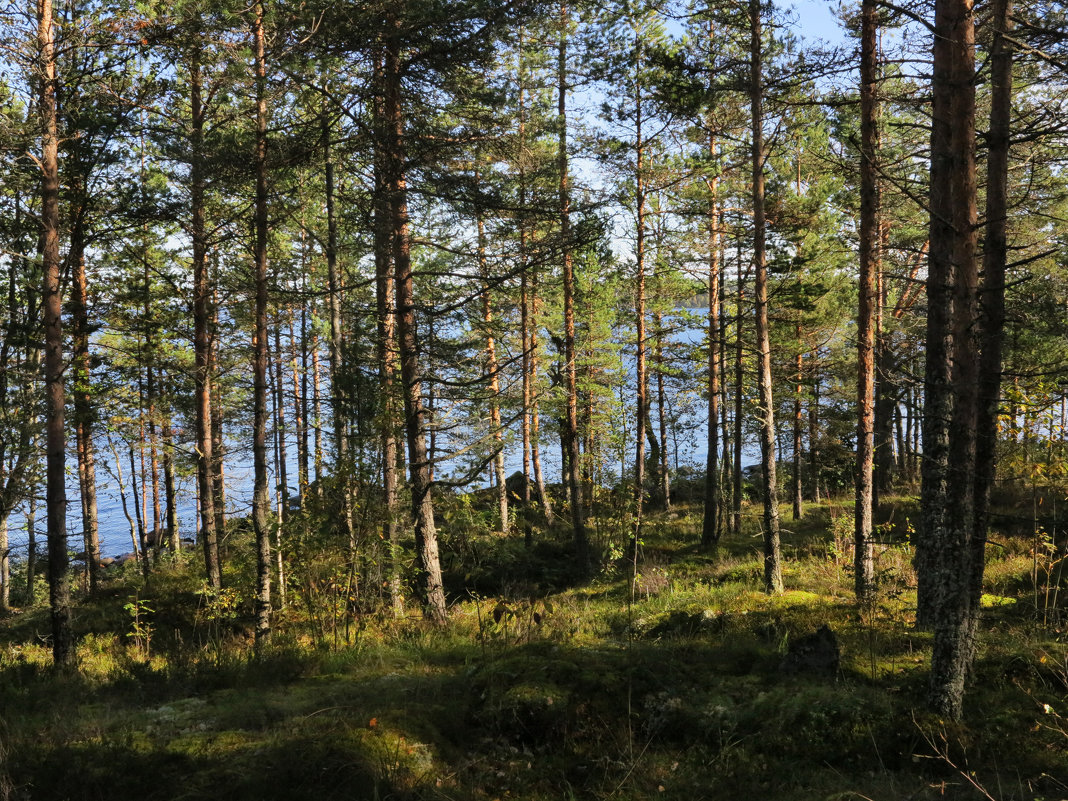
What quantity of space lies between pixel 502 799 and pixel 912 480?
25.7 metres

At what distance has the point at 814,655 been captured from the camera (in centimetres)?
599

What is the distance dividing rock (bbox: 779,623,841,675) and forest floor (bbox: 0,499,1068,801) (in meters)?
0.02

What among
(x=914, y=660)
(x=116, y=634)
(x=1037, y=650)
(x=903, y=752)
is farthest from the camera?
(x=116, y=634)

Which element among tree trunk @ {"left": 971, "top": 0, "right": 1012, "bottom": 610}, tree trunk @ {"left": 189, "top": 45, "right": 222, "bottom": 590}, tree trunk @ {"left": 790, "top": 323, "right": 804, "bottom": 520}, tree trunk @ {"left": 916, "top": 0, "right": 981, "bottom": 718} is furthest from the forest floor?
tree trunk @ {"left": 790, "top": 323, "right": 804, "bottom": 520}

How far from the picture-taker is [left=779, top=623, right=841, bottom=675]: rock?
5934 mm

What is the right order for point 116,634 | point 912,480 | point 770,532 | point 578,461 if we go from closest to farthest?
point 770,532 < point 116,634 < point 578,461 < point 912,480

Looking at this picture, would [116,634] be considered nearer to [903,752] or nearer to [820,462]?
[903,752]

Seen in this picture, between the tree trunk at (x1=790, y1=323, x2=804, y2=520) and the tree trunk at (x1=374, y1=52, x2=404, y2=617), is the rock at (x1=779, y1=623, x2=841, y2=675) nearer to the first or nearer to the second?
the tree trunk at (x1=374, y1=52, x2=404, y2=617)

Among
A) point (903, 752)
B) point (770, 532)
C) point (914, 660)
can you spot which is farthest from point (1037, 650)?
point (770, 532)

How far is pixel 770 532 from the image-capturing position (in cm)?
1078

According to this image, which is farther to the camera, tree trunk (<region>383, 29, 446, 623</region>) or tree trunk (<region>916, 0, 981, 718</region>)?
tree trunk (<region>383, 29, 446, 623</region>)

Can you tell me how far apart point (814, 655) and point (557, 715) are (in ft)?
8.43

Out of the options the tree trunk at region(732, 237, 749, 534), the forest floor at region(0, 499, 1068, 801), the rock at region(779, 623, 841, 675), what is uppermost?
the tree trunk at region(732, 237, 749, 534)

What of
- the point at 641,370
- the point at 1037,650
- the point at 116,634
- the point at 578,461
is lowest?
the point at 116,634
